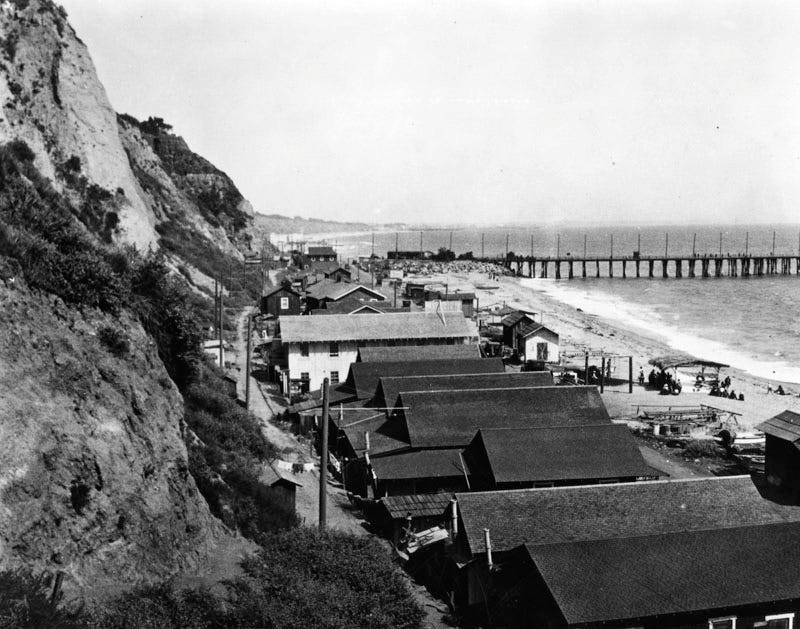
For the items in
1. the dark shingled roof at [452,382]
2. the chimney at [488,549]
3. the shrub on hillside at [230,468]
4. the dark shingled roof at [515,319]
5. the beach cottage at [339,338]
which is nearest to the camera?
the chimney at [488,549]

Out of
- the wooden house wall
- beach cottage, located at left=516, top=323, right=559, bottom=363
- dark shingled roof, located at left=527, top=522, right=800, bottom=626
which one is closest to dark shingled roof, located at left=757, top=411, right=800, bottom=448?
the wooden house wall

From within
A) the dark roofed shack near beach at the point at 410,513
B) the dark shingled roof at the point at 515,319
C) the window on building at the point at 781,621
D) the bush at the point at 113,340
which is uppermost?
the bush at the point at 113,340

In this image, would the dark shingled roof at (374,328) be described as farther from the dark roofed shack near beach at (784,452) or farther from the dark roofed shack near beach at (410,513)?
the dark roofed shack near beach at (784,452)

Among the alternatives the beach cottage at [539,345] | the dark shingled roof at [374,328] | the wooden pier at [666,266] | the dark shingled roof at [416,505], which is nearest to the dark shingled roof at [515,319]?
the beach cottage at [539,345]

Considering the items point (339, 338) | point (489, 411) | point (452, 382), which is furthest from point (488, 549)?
point (339, 338)

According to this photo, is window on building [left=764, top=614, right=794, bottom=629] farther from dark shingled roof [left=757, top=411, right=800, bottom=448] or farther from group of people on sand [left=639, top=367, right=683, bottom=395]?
group of people on sand [left=639, top=367, right=683, bottom=395]

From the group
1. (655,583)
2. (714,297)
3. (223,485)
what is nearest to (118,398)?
(223,485)

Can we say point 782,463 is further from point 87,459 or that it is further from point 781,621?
point 87,459
